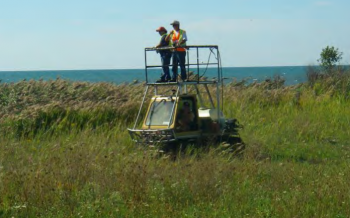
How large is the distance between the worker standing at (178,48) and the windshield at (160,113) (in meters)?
0.63

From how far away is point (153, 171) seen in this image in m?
11.5

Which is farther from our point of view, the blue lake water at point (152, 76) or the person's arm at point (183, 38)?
the blue lake water at point (152, 76)

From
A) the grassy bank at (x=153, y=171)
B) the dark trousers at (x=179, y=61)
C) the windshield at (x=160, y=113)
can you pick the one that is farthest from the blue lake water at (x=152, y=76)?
the grassy bank at (x=153, y=171)

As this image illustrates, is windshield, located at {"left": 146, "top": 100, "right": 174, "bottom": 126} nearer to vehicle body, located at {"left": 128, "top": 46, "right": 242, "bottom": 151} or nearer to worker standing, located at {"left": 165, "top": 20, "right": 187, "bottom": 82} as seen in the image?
vehicle body, located at {"left": 128, "top": 46, "right": 242, "bottom": 151}

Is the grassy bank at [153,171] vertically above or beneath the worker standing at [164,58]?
beneath

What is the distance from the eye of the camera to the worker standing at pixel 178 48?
51.9 feet

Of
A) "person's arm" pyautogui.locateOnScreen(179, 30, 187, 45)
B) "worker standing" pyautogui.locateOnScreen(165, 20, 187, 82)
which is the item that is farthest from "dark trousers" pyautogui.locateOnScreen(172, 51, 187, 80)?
"person's arm" pyautogui.locateOnScreen(179, 30, 187, 45)

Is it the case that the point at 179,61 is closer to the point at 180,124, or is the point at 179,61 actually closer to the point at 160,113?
the point at 160,113

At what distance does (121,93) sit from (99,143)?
9290mm

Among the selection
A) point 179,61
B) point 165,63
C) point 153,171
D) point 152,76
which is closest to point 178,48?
point 179,61

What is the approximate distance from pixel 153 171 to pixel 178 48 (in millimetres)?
4860

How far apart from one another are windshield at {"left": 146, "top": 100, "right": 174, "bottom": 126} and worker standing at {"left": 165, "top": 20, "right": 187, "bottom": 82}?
2.07ft

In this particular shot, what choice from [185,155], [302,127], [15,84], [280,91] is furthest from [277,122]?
[15,84]

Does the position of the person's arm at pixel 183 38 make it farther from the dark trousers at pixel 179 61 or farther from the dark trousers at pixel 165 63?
the dark trousers at pixel 165 63
